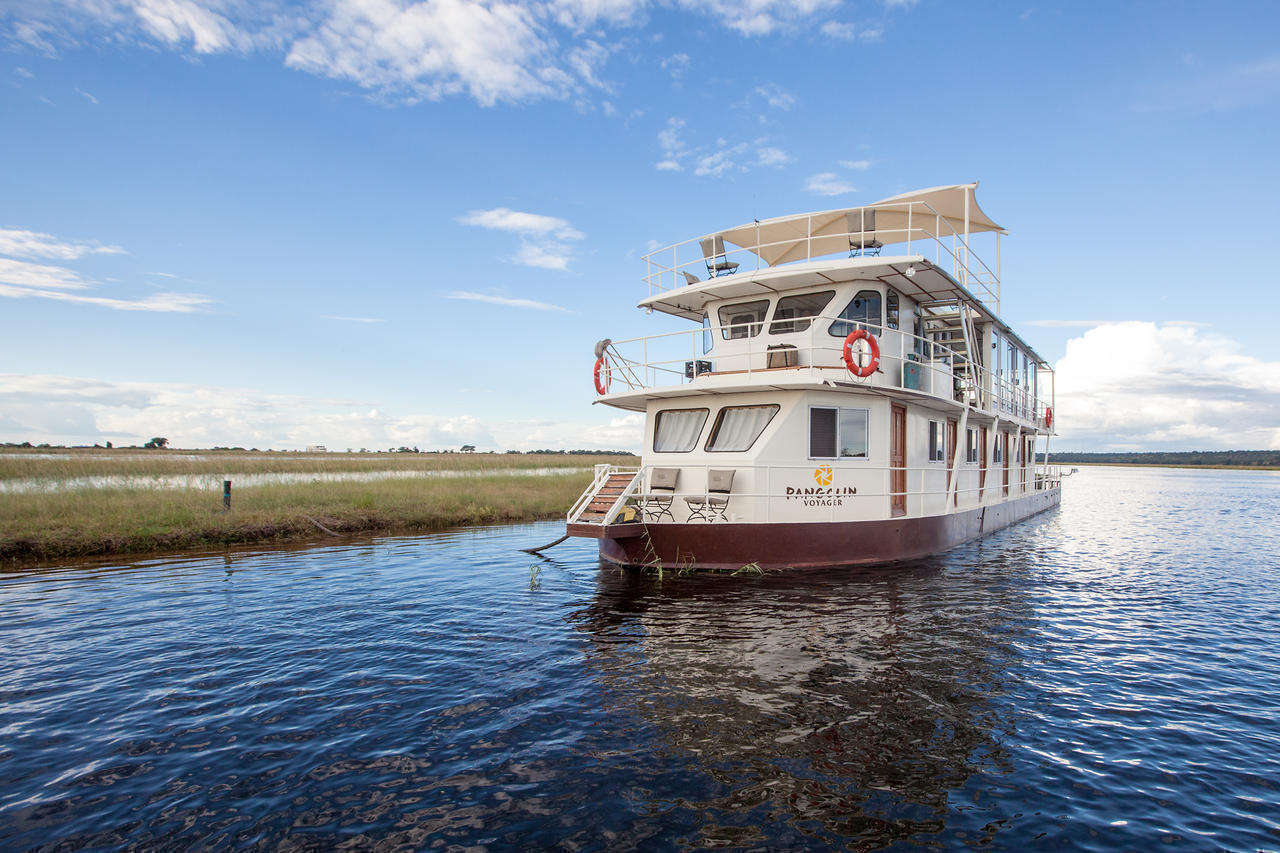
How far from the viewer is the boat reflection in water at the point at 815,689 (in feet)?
16.0

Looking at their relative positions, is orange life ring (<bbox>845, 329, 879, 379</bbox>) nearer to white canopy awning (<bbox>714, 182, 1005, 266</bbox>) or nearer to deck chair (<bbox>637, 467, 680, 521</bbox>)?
deck chair (<bbox>637, 467, 680, 521</bbox>)

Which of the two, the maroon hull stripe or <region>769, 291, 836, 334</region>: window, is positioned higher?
<region>769, 291, 836, 334</region>: window

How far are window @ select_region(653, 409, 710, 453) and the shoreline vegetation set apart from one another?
1041 centimetres

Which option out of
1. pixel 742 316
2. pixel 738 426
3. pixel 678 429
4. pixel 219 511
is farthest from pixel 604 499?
pixel 219 511

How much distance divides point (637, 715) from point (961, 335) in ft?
56.6

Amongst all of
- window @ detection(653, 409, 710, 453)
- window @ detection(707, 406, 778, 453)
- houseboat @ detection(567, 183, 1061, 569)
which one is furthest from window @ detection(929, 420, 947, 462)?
window @ detection(653, 409, 710, 453)

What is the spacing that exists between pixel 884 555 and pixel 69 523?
20.5 m

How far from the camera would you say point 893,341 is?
576 inches

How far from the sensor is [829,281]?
559 inches

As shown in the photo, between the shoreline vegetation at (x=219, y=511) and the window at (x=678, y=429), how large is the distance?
10.4 meters

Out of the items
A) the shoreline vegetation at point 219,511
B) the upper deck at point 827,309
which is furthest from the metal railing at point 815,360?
the shoreline vegetation at point 219,511

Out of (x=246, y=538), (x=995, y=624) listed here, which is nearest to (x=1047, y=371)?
(x=995, y=624)

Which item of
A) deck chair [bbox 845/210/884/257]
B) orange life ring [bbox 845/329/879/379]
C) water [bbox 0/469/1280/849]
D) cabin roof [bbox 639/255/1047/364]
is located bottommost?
water [bbox 0/469/1280/849]

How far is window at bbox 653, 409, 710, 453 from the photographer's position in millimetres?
14328
